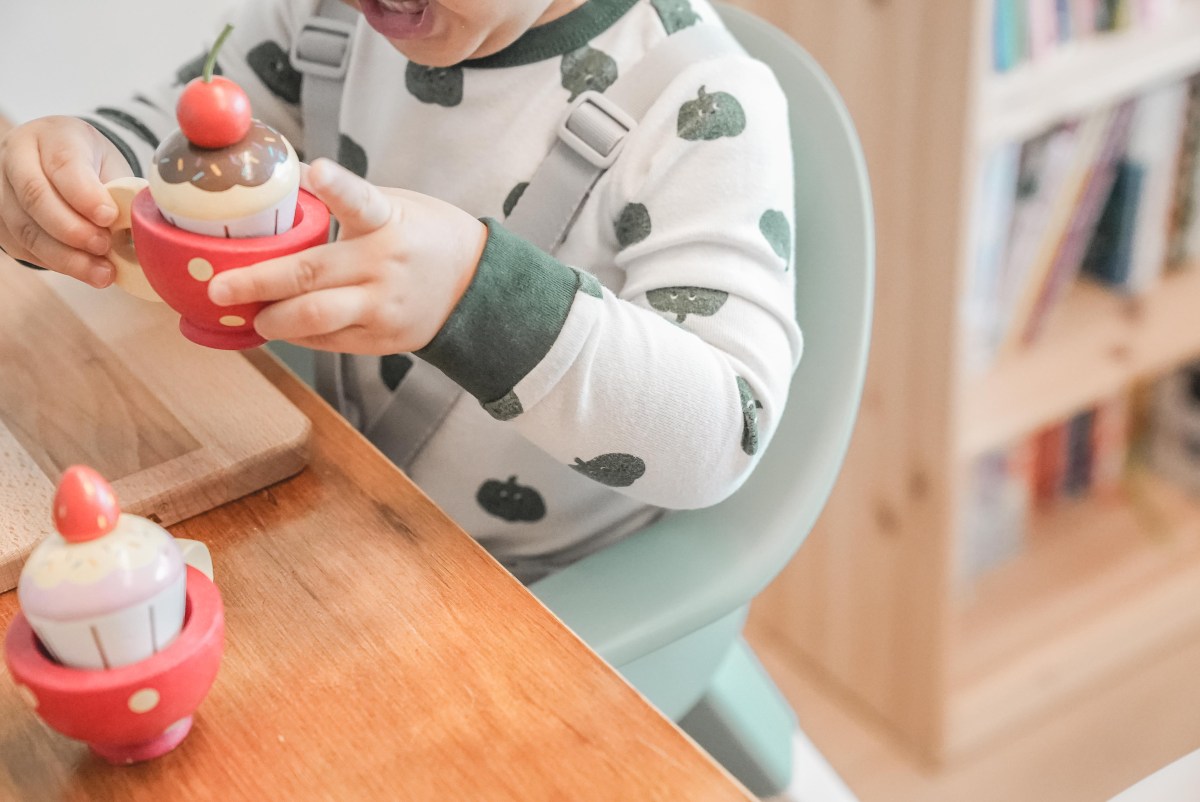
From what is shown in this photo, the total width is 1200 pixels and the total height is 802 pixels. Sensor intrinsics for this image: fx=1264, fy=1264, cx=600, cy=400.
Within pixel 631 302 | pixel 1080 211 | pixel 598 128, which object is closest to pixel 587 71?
pixel 598 128

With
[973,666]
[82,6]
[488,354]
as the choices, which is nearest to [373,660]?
[488,354]

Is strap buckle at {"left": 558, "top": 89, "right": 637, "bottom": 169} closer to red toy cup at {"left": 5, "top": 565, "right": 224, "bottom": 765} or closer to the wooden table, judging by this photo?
the wooden table

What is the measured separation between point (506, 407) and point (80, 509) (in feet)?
0.76

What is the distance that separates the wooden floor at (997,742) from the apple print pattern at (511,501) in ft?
2.36

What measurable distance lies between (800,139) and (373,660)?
442 mm

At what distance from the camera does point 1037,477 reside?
1.60m

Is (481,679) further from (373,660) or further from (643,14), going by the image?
(643,14)

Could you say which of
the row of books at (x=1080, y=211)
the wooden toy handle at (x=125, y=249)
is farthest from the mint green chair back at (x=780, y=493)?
the row of books at (x=1080, y=211)

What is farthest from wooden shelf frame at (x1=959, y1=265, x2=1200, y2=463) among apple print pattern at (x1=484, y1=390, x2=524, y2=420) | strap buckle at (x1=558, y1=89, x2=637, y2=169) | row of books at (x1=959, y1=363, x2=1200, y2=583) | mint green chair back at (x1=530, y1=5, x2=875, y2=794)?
apple print pattern at (x1=484, y1=390, x2=524, y2=420)

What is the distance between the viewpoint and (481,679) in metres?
0.45

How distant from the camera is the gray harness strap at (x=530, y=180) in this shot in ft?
2.31

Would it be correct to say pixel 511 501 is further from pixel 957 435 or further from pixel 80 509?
pixel 957 435

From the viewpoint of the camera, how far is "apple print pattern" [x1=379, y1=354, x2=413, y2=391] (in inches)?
32.1

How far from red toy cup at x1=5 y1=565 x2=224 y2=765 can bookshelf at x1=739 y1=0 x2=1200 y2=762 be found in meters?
0.83
